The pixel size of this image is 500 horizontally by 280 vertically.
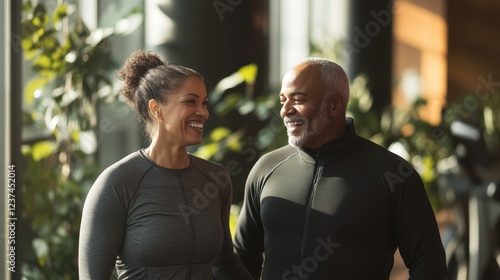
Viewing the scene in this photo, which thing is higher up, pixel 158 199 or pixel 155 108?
pixel 155 108

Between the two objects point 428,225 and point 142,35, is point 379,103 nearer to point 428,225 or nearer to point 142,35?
point 142,35

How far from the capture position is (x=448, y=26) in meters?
9.34

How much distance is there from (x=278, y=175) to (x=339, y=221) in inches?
8.9

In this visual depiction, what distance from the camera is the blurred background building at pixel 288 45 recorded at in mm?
3432

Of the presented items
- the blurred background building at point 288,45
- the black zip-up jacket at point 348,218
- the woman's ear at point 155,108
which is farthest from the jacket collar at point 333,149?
the blurred background building at point 288,45

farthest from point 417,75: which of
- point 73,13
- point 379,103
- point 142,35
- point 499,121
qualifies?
point 73,13

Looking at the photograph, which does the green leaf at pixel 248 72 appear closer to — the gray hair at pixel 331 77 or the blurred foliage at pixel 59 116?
the blurred foliage at pixel 59 116

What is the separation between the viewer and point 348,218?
2.21m

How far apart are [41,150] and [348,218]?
185 cm

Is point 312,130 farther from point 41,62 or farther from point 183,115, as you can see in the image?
point 41,62

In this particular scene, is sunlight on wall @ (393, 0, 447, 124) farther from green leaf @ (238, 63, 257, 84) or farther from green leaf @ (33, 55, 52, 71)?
green leaf @ (33, 55, 52, 71)

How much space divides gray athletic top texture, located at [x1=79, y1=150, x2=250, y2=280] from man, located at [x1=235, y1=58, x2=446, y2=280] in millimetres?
235

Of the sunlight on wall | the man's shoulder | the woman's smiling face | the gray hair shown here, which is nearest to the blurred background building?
the sunlight on wall

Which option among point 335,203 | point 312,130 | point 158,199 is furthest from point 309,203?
point 158,199
